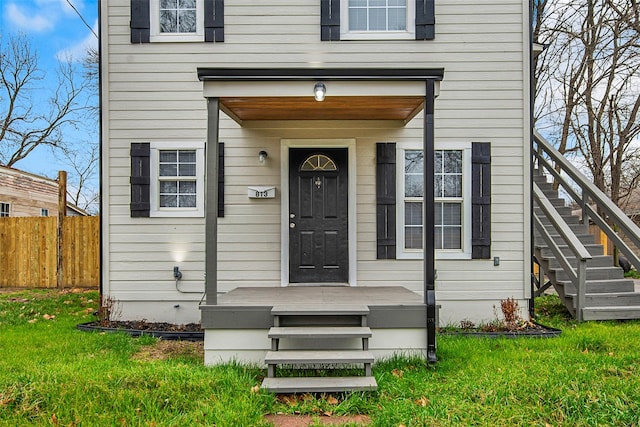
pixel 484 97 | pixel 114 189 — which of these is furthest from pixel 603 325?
pixel 114 189

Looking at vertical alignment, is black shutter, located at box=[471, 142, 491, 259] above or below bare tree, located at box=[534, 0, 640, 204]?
below

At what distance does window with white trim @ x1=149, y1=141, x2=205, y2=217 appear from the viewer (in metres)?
5.99

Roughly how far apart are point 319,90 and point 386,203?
6.94 feet

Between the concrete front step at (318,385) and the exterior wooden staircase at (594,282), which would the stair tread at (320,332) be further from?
the exterior wooden staircase at (594,282)

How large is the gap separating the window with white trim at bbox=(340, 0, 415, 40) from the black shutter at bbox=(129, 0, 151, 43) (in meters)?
2.54

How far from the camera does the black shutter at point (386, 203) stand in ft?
19.5

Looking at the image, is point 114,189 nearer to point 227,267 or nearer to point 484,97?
point 227,267

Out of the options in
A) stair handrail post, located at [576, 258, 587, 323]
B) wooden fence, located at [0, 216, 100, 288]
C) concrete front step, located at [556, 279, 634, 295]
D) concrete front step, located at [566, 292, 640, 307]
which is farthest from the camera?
wooden fence, located at [0, 216, 100, 288]

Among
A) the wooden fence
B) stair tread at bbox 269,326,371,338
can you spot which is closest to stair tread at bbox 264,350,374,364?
stair tread at bbox 269,326,371,338

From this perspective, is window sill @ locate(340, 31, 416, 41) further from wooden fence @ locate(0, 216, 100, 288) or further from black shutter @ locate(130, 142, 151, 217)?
wooden fence @ locate(0, 216, 100, 288)

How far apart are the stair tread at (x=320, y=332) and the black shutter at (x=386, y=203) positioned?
6.21ft

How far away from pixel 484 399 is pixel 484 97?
13.4 feet

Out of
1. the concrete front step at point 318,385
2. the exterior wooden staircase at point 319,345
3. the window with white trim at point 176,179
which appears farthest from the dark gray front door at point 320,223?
the concrete front step at point 318,385

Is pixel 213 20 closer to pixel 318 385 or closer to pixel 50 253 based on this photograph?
pixel 318 385
